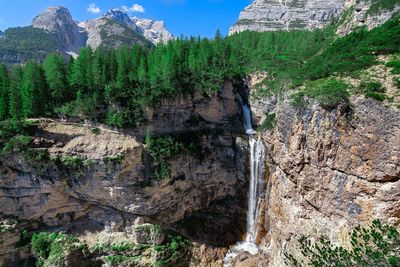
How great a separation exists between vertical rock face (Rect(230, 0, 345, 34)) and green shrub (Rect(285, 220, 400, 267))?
124 m

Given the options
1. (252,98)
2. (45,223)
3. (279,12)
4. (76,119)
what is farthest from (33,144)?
(279,12)

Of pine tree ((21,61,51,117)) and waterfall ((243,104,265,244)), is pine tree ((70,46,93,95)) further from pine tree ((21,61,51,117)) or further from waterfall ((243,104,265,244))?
waterfall ((243,104,265,244))

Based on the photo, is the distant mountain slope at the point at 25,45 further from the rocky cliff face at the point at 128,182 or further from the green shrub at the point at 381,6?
the green shrub at the point at 381,6

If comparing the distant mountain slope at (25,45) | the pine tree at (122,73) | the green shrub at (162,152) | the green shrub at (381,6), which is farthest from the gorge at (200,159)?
the distant mountain slope at (25,45)

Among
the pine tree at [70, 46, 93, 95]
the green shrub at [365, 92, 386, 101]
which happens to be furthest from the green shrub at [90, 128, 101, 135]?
the green shrub at [365, 92, 386, 101]

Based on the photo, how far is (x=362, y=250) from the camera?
23.8 meters

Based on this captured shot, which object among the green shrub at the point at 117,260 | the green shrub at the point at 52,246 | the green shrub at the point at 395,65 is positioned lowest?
the green shrub at the point at 117,260

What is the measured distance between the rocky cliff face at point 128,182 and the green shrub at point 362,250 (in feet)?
52.8

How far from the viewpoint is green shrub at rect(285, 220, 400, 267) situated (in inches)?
830

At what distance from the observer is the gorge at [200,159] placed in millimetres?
26453

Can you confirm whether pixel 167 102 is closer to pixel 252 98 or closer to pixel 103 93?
pixel 103 93

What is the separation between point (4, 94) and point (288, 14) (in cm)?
13449

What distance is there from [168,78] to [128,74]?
7.06 metres

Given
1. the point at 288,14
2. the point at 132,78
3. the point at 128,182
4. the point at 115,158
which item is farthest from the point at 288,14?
the point at 128,182
